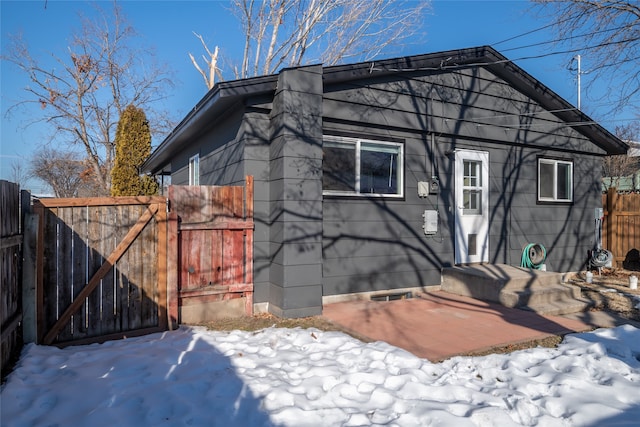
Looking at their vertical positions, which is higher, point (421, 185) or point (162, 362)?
point (421, 185)

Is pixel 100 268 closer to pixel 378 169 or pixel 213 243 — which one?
pixel 213 243

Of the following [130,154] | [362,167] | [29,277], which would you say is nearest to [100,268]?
[29,277]

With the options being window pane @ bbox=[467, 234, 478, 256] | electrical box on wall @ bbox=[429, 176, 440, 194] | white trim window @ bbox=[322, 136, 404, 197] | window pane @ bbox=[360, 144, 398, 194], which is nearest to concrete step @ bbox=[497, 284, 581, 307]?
window pane @ bbox=[467, 234, 478, 256]

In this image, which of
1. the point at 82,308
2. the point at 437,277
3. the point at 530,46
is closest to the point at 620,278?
the point at 437,277

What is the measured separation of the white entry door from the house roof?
5.55 ft

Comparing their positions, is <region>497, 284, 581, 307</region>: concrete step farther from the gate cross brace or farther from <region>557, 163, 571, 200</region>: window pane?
the gate cross brace

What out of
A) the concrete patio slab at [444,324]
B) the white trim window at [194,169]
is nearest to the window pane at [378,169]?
the concrete patio slab at [444,324]

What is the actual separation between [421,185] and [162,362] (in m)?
4.83

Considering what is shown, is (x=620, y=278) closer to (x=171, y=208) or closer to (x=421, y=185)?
(x=421, y=185)

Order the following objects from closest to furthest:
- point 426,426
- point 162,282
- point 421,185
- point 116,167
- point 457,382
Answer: point 426,426
point 457,382
point 162,282
point 421,185
point 116,167

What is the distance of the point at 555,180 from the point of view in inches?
346

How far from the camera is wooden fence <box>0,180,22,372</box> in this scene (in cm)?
332

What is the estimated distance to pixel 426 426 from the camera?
8.40 ft

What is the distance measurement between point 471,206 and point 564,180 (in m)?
3.13
